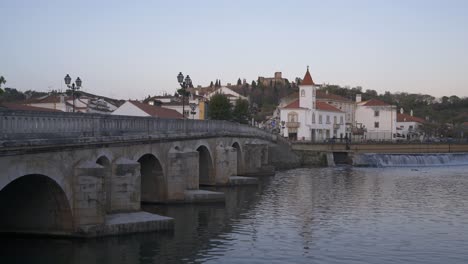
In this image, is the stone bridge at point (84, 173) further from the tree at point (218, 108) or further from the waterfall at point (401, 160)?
the tree at point (218, 108)

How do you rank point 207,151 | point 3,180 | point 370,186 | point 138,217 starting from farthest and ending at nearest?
point 370,186
point 207,151
point 138,217
point 3,180

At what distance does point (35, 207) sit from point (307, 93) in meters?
71.8

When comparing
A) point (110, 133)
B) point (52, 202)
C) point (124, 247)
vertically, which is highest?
point (110, 133)

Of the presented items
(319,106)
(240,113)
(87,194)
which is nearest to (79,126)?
(87,194)

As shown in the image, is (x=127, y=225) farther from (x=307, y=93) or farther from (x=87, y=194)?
(x=307, y=93)

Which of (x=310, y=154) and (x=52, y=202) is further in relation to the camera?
(x=310, y=154)

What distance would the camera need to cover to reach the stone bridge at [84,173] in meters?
18.0

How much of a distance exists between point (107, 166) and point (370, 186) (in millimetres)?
26267

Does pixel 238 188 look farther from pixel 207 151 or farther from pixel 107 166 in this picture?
Answer: pixel 107 166

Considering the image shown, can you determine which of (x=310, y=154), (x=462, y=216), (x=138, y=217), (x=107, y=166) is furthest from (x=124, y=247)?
(x=310, y=154)

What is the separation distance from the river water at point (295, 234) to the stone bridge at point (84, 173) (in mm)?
717

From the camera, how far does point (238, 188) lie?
4231 centimetres

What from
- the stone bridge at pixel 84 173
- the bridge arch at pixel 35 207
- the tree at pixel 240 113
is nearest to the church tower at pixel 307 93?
the tree at pixel 240 113

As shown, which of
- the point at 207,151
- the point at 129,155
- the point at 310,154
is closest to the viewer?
the point at 129,155
